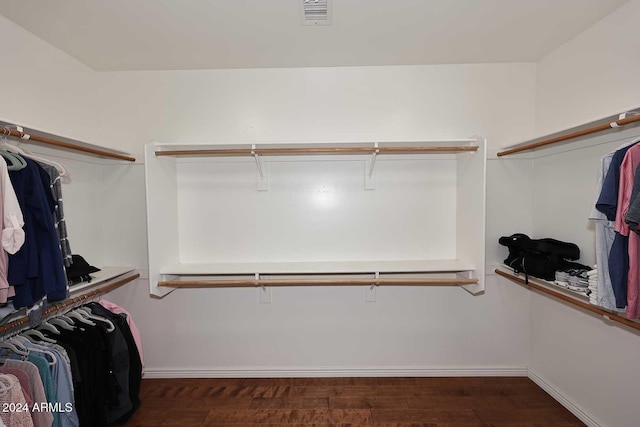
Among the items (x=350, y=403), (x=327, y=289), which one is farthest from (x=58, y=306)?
(x=350, y=403)

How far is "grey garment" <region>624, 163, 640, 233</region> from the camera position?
3.84 ft

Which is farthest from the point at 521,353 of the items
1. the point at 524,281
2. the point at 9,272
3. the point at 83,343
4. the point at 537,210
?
the point at 9,272

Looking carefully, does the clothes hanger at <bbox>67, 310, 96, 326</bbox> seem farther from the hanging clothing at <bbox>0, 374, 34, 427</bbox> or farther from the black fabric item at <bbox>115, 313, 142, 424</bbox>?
the hanging clothing at <bbox>0, 374, 34, 427</bbox>

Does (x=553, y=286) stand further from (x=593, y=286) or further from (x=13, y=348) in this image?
(x=13, y=348)

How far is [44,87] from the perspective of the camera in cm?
197

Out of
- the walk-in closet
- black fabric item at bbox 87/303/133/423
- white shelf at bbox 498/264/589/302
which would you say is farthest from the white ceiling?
black fabric item at bbox 87/303/133/423

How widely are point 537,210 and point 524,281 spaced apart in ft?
2.14

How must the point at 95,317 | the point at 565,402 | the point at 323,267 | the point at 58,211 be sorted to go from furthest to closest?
the point at 323,267, the point at 565,402, the point at 95,317, the point at 58,211

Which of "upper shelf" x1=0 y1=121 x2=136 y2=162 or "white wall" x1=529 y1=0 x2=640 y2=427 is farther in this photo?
"white wall" x1=529 y1=0 x2=640 y2=427

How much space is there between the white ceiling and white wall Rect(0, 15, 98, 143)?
0.08 metres

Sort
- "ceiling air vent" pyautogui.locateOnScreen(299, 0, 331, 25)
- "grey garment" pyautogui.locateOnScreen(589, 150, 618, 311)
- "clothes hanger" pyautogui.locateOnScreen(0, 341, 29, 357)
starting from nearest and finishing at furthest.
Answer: "grey garment" pyautogui.locateOnScreen(589, 150, 618, 311) → "clothes hanger" pyautogui.locateOnScreen(0, 341, 29, 357) → "ceiling air vent" pyautogui.locateOnScreen(299, 0, 331, 25)

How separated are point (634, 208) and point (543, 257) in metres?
0.84

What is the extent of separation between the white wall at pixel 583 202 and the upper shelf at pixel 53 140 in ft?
10.4

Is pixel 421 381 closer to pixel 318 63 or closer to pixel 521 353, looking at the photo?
pixel 521 353
